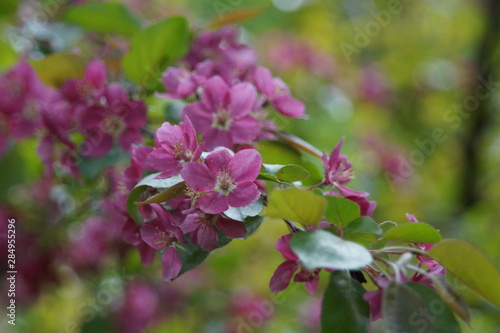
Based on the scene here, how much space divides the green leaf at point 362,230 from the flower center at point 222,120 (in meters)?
0.27

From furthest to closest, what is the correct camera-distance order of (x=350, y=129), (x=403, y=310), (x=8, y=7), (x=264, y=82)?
(x=350, y=129)
(x=8, y=7)
(x=264, y=82)
(x=403, y=310)

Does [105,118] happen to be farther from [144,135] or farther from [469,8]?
[469,8]

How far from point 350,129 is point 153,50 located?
124cm

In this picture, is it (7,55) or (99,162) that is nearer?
(99,162)

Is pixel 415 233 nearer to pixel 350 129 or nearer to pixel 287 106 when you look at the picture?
pixel 287 106

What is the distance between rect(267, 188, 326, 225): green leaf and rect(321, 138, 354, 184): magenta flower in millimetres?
167

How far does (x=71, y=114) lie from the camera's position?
3.52 ft

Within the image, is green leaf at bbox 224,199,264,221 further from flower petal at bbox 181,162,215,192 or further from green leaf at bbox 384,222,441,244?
green leaf at bbox 384,222,441,244

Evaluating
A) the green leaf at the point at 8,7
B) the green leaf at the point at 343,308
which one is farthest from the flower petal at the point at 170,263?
the green leaf at the point at 8,7

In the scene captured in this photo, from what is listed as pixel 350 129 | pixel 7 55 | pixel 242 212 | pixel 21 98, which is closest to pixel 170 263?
pixel 242 212

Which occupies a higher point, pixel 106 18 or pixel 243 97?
pixel 243 97

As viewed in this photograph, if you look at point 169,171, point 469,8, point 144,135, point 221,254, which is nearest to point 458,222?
point 221,254

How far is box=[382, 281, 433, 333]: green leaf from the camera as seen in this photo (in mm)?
577

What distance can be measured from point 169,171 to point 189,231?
92 millimetres
